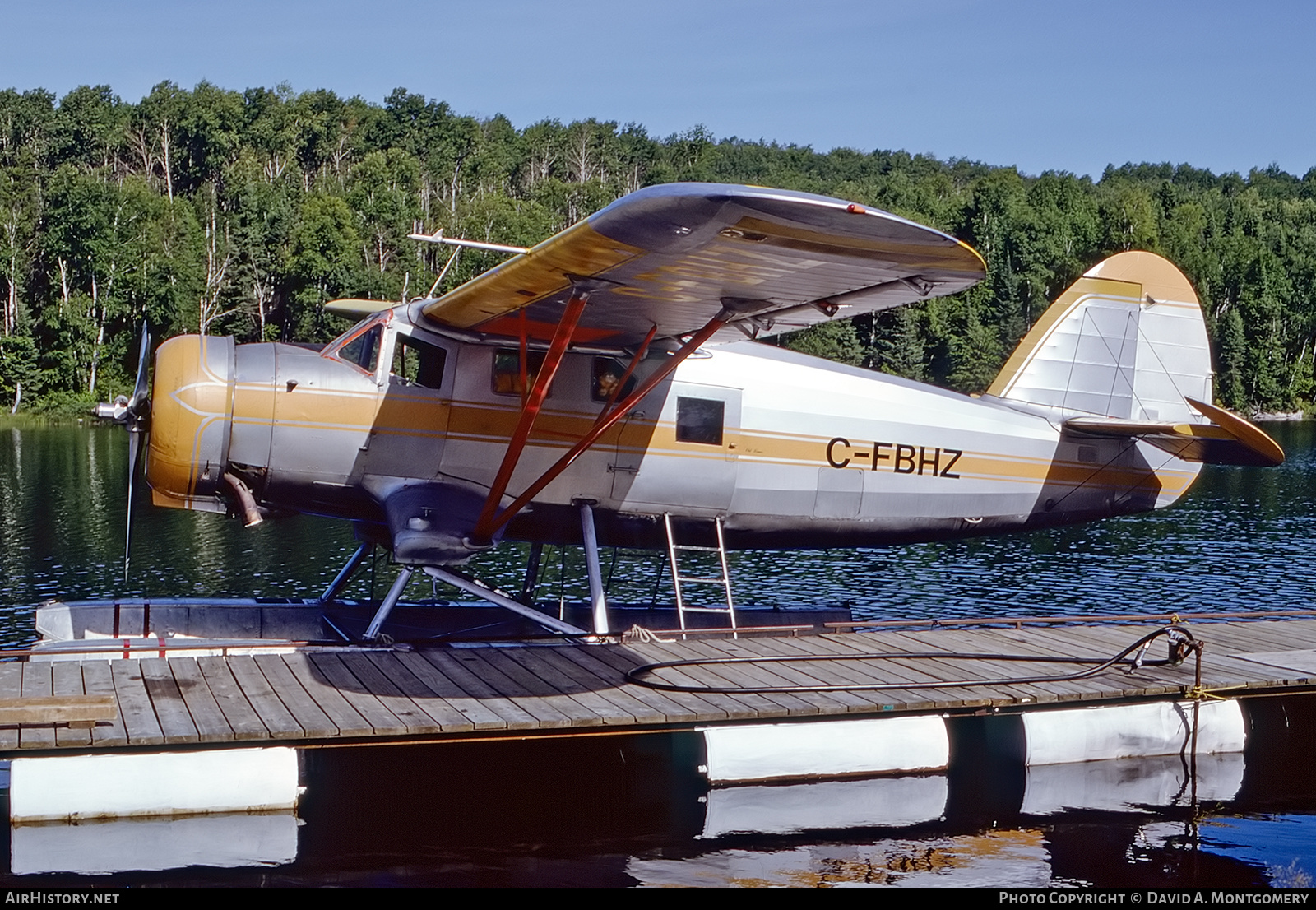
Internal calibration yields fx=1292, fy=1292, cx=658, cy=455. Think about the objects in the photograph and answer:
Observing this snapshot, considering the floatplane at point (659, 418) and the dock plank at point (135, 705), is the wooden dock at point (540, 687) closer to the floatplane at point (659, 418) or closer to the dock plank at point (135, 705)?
the dock plank at point (135, 705)

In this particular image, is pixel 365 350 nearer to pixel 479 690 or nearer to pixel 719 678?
pixel 479 690

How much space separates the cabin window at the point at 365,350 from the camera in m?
9.98

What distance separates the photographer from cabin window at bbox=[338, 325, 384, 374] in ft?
32.7

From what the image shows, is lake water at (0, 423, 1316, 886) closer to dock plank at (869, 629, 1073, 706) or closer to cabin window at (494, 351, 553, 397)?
dock plank at (869, 629, 1073, 706)

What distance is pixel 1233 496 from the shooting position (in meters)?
29.5

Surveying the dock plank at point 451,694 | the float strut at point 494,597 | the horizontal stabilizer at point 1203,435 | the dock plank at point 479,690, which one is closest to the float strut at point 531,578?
the float strut at point 494,597

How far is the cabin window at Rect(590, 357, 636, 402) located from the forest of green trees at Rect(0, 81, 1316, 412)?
4108 centimetres

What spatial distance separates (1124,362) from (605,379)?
5.35 m

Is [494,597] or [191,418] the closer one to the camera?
[191,418]

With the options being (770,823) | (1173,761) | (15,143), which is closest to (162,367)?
(770,823)

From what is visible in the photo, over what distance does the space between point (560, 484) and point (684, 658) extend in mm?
1757

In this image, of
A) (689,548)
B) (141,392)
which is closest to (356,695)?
(141,392)

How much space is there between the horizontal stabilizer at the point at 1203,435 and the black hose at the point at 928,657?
6.32 ft

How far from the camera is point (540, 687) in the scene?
8.66 m
